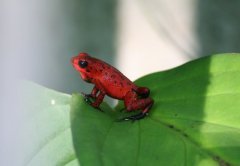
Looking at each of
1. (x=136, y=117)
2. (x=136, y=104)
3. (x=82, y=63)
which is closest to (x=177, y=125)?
(x=136, y=117)

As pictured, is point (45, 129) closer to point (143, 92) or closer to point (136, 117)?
point (136, 117)

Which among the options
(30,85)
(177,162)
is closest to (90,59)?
(30,85)

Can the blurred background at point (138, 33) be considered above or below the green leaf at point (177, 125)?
below

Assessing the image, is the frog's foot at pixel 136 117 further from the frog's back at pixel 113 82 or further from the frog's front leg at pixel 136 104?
the frog's back at pixel 113 82

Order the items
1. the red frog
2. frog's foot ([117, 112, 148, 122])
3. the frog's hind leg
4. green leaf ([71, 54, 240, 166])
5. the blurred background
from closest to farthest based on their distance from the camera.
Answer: green leaf ([71, 54, 240, 166])
frog's foot ([117, 112, 148, 122])
the frog's hind leg
the red frog
the blurred background

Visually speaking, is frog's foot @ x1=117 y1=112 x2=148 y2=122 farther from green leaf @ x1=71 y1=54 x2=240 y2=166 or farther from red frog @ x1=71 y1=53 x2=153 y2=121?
red frog @ x1=71 y1=53 x2=153 y2=121

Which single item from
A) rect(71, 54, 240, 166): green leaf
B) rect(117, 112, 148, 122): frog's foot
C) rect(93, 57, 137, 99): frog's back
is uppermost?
rect(71, 54, 240, 166): green leaf

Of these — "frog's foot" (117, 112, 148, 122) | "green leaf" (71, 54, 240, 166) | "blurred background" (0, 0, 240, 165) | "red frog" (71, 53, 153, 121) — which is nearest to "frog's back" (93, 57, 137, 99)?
"red frog" (71, 53, 153, 121)

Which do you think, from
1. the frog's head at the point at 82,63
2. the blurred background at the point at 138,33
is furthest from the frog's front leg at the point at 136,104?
the blurred background at the point at 138,33
